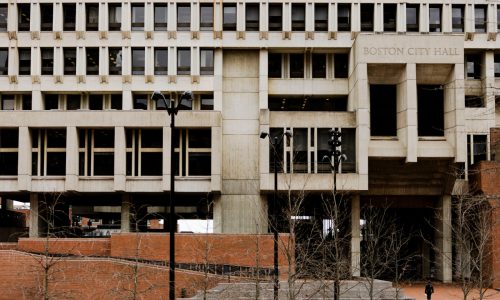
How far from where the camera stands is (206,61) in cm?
4638

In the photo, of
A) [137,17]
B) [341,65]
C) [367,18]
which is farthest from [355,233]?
[137,17]

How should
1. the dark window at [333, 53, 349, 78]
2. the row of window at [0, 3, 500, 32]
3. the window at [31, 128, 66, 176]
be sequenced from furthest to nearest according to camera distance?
1. the dark window at [333, 53, 349, 78]
2. the row of window at [0, 3, 500, 32]
3. the window at [31, 128, 66, 176]

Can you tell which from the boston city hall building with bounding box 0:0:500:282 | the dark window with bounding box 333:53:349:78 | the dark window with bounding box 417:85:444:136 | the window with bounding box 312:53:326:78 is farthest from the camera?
the window with bounding box 312:53:326:78

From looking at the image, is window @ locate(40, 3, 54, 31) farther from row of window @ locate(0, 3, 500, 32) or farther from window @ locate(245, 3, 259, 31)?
window @ locate(245, 3, 259, 31)

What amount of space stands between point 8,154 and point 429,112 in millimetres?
29256

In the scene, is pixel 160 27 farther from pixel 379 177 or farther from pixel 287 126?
pixel 379 177

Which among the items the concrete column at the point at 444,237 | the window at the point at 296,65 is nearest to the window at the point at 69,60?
the window at the point at 296,65

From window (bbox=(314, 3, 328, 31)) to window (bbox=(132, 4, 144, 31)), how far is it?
40.3ft

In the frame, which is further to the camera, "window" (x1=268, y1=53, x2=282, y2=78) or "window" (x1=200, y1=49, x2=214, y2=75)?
"window" (x1=268, y1=53, x2=282, y2=78)

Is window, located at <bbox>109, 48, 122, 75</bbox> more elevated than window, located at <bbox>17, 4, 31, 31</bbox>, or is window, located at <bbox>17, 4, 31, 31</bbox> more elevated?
window, located at <bbox>17, 4, 31, 31</bbox>

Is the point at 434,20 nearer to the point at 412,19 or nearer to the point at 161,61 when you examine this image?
the point at 412,19

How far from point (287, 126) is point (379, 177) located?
7771mm

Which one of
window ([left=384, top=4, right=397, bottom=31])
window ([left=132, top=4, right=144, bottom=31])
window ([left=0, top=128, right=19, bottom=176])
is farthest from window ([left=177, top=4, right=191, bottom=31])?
window ([left=384, top=4, right=397, bottom=31])

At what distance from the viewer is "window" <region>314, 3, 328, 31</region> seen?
4644 centimetres
